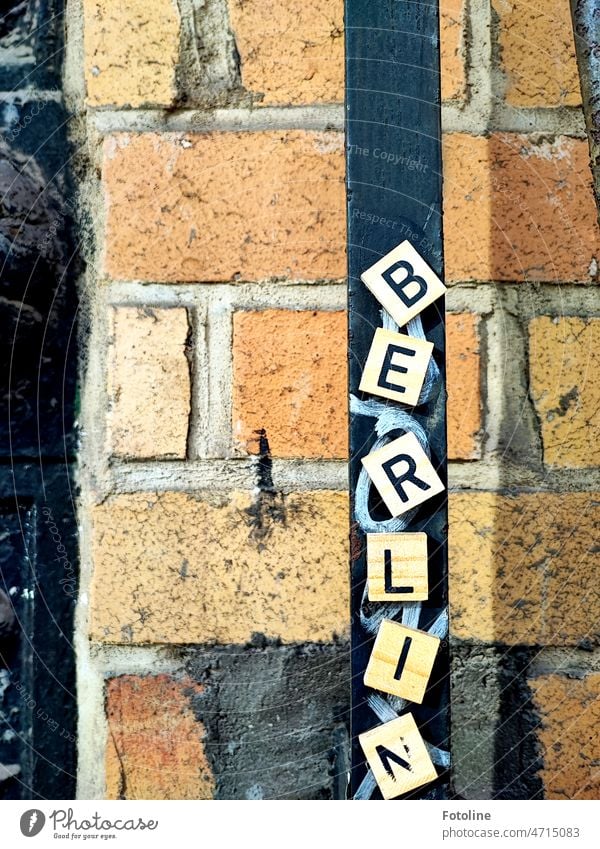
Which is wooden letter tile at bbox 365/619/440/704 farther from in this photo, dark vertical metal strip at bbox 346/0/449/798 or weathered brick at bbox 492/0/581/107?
weathered brick at bbox 492/0/581/107

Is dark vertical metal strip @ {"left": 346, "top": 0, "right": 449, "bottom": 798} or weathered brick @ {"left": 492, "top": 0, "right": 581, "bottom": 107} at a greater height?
weathered brick @ {"left": 492, "top": 0, "right": 581, "bottom": 107}

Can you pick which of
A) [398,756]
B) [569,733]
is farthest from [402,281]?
[569,733]

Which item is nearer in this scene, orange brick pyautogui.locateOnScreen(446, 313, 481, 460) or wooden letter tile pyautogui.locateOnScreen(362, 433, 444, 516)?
wooden letter tile pyautogui.locateOnScreen(362, 433, 444, 516)

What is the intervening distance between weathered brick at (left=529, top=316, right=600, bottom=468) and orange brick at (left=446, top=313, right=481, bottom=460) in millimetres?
25

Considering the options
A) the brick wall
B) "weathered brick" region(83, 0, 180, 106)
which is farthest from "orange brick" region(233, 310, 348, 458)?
"weathered brick" region(83, 0, 180, 106)

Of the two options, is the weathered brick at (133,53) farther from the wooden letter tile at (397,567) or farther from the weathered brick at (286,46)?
the wooden letter tile at (397,567)

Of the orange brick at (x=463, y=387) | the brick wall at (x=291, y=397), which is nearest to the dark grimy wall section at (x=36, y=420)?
the brick wall at (x=291, y=397)

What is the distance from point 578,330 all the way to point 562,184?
0.20 ft

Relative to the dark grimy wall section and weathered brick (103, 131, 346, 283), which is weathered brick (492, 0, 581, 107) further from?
the dark grimy wall section

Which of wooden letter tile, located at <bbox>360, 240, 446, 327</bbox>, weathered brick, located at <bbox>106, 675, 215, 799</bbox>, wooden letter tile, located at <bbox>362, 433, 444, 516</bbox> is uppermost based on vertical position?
wooden letter tile, located at <bbox>360, 240, 446, 327</bbox>

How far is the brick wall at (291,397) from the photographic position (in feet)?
1.08

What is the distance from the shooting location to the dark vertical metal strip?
198 mm
